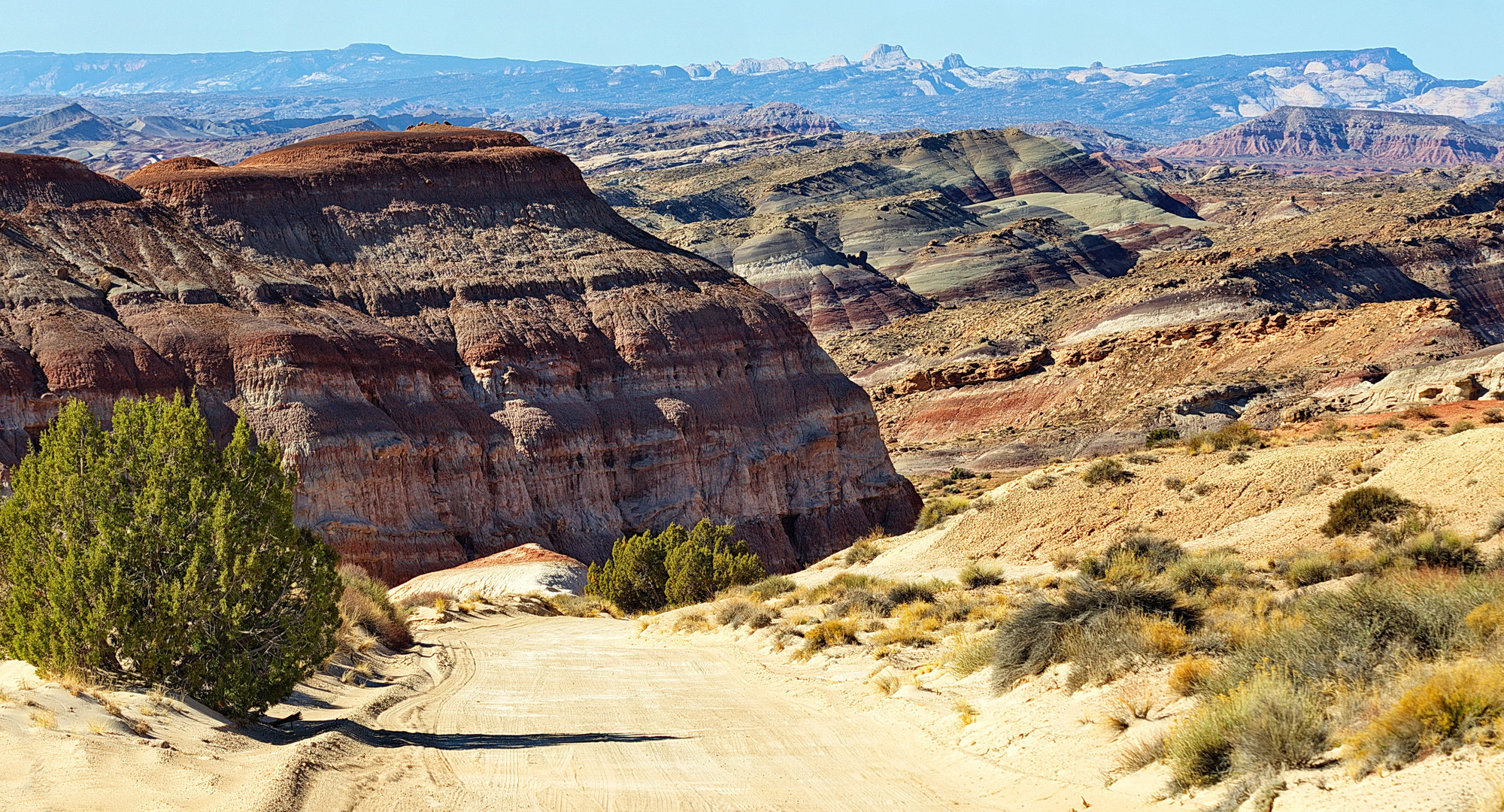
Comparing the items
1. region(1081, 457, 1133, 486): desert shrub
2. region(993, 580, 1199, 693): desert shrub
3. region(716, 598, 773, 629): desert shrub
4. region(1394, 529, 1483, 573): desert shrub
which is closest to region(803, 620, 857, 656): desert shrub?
region(716, 598, 773, 629): desert shrub

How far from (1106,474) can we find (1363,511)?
793 centimetres

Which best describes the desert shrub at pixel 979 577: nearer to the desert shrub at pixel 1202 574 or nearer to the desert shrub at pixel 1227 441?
the desert shrub at pixel 1202 574

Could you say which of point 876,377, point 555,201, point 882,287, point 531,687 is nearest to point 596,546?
point 555,201

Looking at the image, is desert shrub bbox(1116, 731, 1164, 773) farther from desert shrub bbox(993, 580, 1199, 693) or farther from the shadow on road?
the shadow on road

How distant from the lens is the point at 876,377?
9644cm

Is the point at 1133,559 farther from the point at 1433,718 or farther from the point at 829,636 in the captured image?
the point at 1433,718

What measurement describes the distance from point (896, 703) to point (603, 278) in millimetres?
40425

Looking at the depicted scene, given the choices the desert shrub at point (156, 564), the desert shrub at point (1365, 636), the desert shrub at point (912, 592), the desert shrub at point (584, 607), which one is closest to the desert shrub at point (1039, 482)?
the desert shrub at point (912, 592)

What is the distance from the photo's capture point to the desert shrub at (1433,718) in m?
9.07

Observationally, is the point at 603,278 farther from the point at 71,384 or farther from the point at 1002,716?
the point at 1002,716

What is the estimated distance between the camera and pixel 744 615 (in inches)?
969

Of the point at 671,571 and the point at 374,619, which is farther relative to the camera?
the point at 671,571

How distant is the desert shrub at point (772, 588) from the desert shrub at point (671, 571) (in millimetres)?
3895

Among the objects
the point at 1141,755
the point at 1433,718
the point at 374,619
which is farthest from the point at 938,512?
the point at 1433,718
